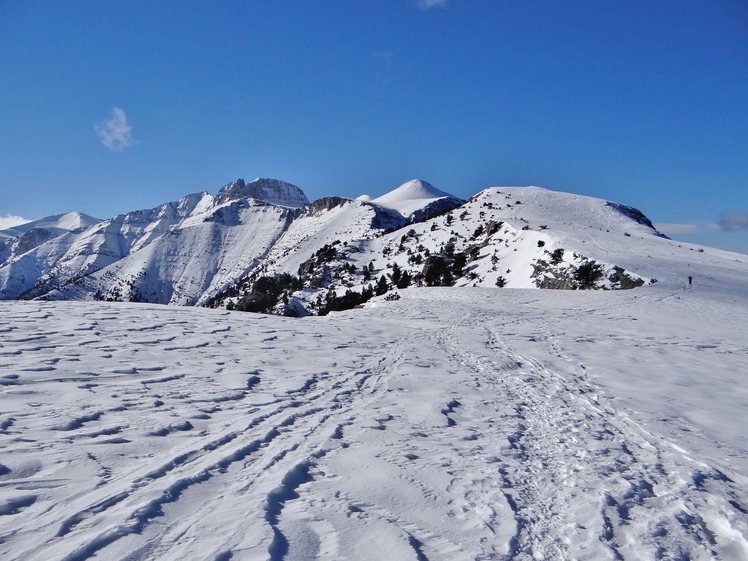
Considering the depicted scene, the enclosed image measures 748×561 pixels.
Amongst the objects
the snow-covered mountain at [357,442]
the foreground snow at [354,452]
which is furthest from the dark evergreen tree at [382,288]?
the foreground snow at [354,452]

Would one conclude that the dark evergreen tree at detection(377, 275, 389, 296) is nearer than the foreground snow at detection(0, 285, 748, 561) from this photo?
No

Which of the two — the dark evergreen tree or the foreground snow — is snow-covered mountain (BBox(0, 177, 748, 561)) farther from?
the dark evergreen tree

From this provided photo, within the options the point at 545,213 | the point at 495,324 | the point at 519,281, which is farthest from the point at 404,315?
the point at 545,213

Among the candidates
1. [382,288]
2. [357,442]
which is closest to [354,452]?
[357,442]

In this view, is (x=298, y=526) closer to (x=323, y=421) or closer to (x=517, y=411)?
(x=323, y=421)

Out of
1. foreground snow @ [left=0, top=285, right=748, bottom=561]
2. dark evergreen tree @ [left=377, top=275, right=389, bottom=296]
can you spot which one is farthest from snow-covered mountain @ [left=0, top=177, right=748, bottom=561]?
dark evergreen tree @ [left=377, top=275, right=389, bottom=296]

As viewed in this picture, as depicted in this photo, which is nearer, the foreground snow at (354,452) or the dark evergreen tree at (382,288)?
the foreground snow at (354,452)

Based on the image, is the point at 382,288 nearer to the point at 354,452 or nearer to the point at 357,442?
the point at 357,442

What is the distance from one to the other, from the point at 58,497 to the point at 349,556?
2867 millimetres

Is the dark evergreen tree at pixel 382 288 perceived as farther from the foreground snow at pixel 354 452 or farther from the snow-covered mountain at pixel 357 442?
the foreground snow at pixel 354 452

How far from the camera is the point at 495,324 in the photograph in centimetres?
1997

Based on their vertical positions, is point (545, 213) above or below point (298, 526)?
above

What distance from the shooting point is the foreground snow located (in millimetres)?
3582

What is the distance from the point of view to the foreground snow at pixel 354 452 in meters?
3.58
